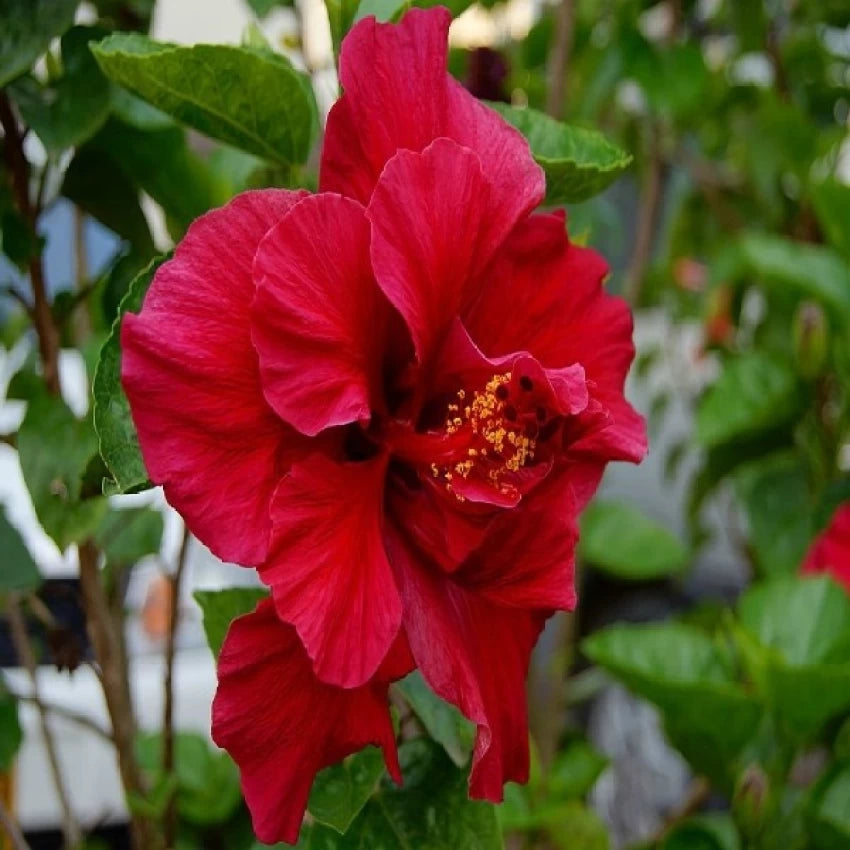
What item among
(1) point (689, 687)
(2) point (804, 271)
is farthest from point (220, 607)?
(2) point (804, 271)

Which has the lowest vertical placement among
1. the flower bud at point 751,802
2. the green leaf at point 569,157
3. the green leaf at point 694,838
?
the green leaf at point 694,838

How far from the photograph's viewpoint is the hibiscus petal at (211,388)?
34cm

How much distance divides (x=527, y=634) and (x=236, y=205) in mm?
196

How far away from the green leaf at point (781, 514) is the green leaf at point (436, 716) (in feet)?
2.15

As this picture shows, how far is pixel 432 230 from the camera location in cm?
38

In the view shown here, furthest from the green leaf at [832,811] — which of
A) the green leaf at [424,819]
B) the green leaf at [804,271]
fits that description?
the green leaf at [804,271]

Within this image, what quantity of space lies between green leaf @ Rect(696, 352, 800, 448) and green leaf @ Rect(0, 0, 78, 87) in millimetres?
745

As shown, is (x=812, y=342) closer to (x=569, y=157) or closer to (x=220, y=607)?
(x=569, y=157)

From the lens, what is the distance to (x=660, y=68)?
107 cm

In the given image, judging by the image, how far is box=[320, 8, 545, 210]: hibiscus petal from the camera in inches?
15.4

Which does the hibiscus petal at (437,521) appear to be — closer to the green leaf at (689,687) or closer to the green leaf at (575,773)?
the green leaf at (689,687)

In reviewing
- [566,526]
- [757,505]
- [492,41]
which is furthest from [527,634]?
[492,41]

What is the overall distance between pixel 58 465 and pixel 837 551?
63 centimetres

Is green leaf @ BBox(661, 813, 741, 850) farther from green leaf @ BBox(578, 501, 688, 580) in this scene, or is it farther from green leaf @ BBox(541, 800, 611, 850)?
green leaf @ BBox(578, 501, 688, 580)
